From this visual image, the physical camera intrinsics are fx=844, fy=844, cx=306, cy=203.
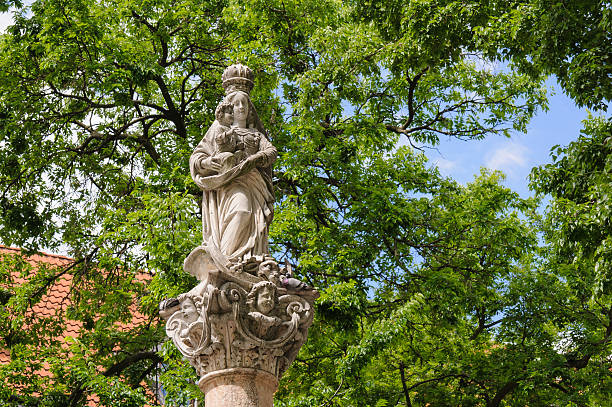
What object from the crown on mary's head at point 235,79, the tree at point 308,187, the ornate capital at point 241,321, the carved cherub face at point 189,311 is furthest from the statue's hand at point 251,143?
the tree at point 308,187

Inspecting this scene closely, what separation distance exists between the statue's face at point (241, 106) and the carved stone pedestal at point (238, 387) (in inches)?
111

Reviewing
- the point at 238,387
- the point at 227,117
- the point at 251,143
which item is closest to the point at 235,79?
the point at 227,117

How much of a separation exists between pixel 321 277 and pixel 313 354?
151 centimetres

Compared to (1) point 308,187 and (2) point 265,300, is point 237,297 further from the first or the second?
(1) point 308,187

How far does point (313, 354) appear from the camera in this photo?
15.1 meters

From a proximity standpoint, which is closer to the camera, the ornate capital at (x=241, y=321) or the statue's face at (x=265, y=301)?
the ornate capital at (x=241, y=321)

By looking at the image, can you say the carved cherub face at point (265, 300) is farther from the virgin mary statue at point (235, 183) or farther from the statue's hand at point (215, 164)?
the statue's hand at point (215, 164)

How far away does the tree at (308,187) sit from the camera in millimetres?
14250

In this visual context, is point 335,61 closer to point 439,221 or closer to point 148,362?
point 439,221

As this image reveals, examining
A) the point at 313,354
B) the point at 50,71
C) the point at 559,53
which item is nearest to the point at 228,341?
the point at 559,53

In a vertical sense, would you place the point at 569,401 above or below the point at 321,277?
below

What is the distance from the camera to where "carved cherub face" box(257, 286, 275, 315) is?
752 centimetres

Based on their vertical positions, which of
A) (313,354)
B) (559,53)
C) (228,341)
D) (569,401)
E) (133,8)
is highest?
(133,8)

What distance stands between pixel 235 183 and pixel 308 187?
678 cm
